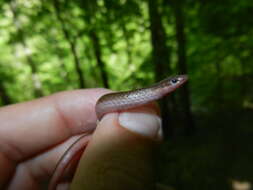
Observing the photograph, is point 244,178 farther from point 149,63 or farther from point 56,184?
point 56,184

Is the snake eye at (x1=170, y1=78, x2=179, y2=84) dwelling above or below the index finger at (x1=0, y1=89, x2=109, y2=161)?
above

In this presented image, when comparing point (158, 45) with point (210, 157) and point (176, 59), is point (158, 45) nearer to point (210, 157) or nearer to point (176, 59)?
point (176, 59)

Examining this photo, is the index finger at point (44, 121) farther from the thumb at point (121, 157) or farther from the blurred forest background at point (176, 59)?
the blurred forest background at point (176, 59)

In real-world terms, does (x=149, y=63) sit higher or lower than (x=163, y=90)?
lower

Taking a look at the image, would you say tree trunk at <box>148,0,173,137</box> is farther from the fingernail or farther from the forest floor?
the fingernail

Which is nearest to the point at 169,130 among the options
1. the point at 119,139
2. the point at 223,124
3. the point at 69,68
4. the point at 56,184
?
the point at 223,124

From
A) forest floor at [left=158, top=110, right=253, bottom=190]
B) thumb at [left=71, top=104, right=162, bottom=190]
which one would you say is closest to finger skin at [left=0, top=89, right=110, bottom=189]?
thumb at [left=71, top=104, right=162, bottom=190]

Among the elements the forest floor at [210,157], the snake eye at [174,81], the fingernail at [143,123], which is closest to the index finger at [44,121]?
the fingernail at [143,123]
